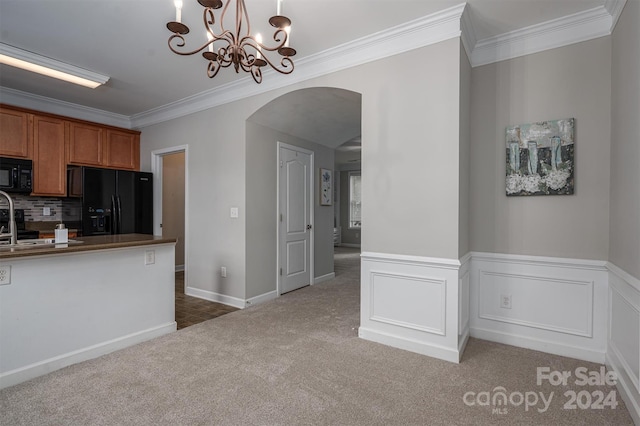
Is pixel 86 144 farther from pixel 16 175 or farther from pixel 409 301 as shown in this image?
pixel 409 301

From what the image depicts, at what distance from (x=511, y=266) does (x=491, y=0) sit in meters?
2.07

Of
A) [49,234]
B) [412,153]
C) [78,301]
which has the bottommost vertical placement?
[78,301]

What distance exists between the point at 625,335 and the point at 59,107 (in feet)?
20.9

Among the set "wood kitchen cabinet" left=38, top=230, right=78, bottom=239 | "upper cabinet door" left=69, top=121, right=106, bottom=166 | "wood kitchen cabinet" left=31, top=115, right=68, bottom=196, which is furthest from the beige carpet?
"upper cabinet door" left=69, top=121, right=106, bottom=166

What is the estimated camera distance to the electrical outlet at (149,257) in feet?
9.50

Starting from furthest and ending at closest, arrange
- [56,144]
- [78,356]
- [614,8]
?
1. [56,144]
2. [78,356]
3. [614,8]

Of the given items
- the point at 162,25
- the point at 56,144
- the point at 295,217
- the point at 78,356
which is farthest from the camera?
the point at 295,217

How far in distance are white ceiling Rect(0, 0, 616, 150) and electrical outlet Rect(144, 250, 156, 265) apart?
1.84m

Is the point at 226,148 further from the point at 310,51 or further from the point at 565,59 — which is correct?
the point at 565,59

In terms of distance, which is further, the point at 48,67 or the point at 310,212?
the point at 310,212

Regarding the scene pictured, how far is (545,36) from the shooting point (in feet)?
8.73

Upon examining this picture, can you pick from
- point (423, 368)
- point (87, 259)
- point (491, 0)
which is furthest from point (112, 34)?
point (423, 368)

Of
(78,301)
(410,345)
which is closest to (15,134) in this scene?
→ (78,301)

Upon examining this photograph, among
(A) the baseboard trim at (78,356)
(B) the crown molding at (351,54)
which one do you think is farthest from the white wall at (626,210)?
(A) the baseboard trim at (78,356)
